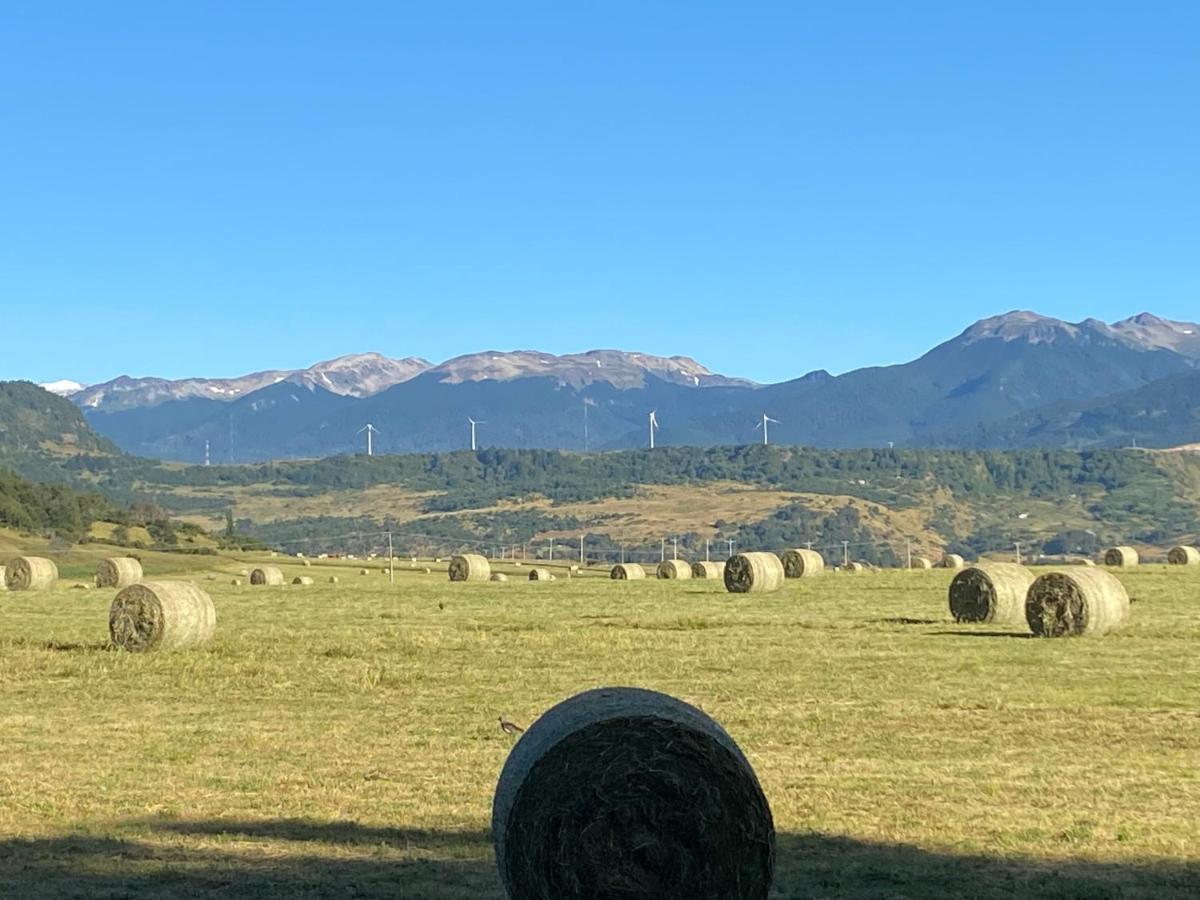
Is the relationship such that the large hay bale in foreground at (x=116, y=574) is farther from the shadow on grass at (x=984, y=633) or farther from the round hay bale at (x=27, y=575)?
the shadow on grass at (x=984, y=633)

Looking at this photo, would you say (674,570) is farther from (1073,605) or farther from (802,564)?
(1073,605)

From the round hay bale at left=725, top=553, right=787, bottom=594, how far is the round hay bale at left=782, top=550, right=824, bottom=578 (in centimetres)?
1042

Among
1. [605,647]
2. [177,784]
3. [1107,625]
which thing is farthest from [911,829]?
[1107,625]

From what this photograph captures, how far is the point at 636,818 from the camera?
11258 millimetres

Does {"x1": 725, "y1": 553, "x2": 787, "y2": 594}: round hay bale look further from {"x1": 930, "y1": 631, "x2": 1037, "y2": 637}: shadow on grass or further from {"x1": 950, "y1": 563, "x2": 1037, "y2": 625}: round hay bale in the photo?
{"x1": 930, "y1": 631, "x2": 1037, "y2": 637}: shadow on grass

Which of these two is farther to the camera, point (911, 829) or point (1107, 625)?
point (1107, 625)

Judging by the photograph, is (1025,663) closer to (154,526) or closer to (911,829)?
(911,829)

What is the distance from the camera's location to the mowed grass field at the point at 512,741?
1364 cm

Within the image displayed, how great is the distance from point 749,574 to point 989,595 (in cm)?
1584

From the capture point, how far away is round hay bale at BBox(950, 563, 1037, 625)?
37.3 metres

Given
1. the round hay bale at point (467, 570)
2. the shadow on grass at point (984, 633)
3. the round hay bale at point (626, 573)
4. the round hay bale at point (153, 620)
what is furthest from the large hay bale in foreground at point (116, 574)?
the shadow on grass at point (984, 633)

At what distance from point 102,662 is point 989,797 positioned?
57.4 ft

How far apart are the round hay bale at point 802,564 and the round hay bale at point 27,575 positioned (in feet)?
87.1

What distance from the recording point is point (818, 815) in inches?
613
